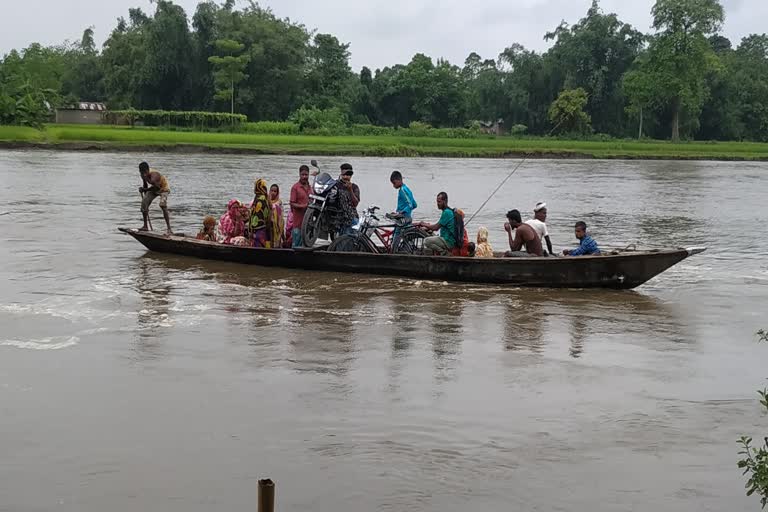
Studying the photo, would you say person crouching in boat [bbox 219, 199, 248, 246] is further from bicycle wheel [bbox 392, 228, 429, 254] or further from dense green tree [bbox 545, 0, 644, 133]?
dense green tree [bbox 545, 0, 644, 133]

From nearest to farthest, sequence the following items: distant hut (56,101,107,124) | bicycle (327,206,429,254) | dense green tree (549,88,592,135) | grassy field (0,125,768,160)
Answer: bicycle (327,206,429,254) → grassy field (0,125,768,160) → dense green tree (549,88,592,135) → distant hut (56,101,107,124)

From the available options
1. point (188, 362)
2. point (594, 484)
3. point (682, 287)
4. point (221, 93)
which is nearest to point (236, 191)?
point (682, 287)

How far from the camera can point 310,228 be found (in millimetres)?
12031

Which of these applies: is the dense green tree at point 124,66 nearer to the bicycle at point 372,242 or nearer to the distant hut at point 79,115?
the distant hut at point 79,115

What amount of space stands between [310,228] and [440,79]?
56503 mm

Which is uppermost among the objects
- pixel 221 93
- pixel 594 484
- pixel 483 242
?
pixel 221 93

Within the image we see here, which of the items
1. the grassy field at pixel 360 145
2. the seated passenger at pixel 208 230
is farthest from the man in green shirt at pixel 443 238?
the grassy field at pixel 360 145

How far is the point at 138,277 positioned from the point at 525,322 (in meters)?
5.28

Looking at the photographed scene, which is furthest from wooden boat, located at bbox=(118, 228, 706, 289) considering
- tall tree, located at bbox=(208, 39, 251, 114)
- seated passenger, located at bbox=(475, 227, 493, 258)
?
tall tree, located at bbox=(208, 39, 251, 114)

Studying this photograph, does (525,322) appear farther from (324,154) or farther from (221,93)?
(221,93)

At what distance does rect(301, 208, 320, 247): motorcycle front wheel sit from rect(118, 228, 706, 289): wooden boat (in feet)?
0.53

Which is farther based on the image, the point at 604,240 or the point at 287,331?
the point at 604,240

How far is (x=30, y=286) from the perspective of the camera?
11219 millimetres

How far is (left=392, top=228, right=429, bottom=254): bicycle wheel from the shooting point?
1189cm
